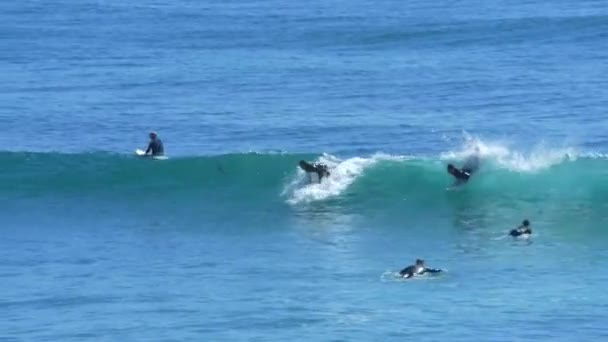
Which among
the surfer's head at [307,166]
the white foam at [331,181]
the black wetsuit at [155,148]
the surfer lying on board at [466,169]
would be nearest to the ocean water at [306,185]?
the white foam at [331,181]

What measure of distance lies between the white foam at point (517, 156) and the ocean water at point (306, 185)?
7 centimetres

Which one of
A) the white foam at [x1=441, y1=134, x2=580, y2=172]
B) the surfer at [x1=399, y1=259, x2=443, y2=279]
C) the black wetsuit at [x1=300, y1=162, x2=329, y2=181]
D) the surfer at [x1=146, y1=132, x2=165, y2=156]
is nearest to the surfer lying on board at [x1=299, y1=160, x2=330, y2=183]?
the black wetsuit at [x1=300, y1=162, x2=329, y2=181]

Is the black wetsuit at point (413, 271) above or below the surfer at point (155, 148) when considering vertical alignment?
below

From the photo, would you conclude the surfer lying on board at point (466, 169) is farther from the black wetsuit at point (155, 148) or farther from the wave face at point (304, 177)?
the black wetsuit at point (155, 148)

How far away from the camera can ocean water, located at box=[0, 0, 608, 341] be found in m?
32.1

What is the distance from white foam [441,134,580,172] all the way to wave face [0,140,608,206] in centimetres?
2

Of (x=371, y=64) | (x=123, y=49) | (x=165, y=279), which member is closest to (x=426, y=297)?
(x=165, y=279)

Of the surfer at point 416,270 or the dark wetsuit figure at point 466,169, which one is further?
the dark wetsuit figure at point 466,169

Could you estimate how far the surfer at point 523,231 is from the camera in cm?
3688

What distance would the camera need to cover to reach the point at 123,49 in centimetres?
6862

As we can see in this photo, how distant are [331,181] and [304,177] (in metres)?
0.75

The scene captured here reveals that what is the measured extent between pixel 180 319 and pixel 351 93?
25.7m

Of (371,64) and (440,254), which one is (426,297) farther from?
(371,64)

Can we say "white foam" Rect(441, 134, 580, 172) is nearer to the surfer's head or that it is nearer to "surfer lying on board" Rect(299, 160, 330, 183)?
"surfer lying on board" Rect(299, 160, 330, 183)
